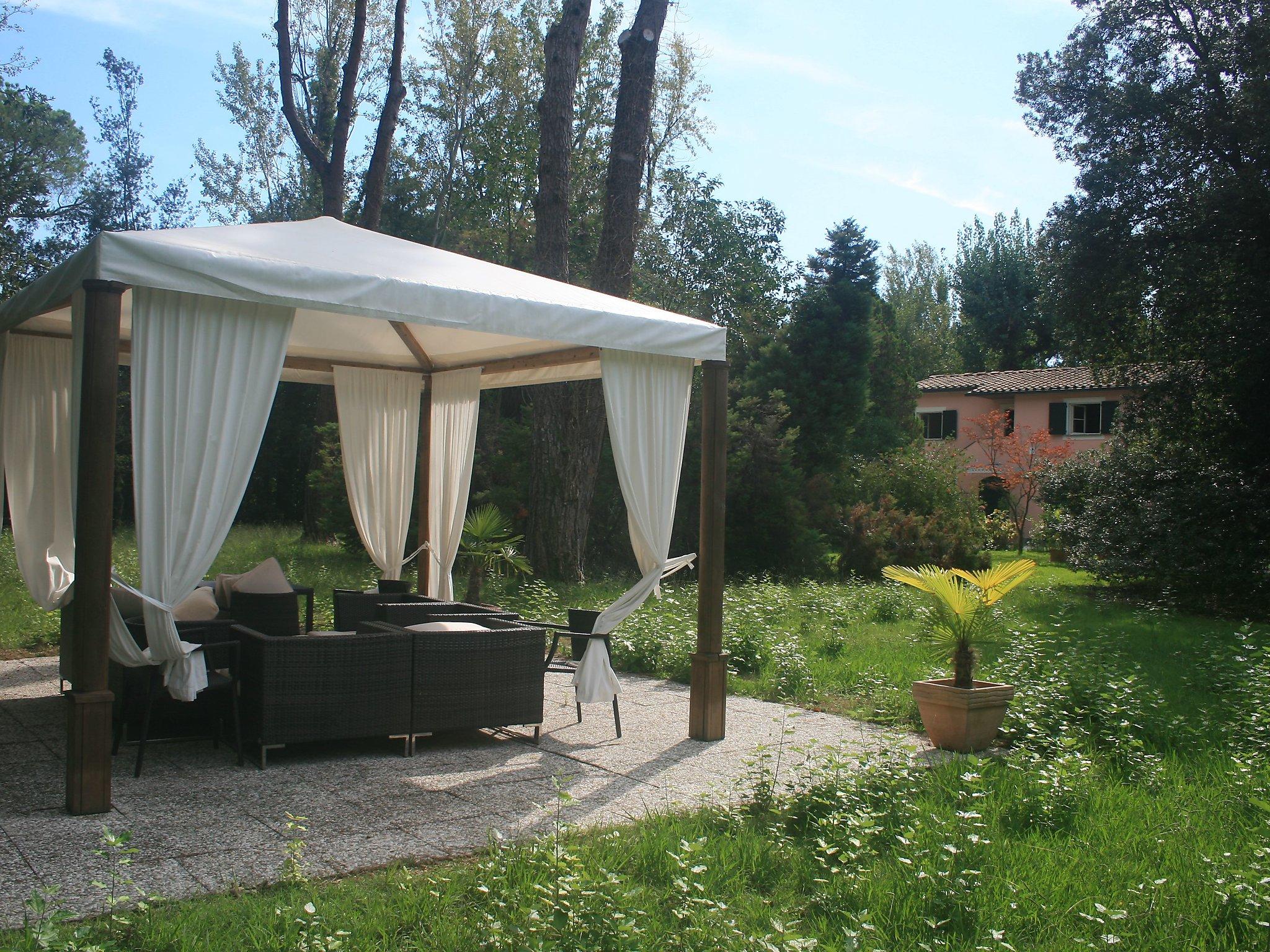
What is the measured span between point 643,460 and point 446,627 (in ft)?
4.65

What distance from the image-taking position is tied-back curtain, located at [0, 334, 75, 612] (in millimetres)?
5941

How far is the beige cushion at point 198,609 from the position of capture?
580cm

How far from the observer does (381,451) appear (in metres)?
8.27

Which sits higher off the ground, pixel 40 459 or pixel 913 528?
pixel 40 459

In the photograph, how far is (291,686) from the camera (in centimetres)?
490

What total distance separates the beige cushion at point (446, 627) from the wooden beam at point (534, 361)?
170cm

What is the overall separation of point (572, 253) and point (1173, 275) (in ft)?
43.2

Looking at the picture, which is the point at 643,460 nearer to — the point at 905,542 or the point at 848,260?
the point at 905,542

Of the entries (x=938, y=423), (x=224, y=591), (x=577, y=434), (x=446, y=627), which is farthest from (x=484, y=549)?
(x=938, y=423)

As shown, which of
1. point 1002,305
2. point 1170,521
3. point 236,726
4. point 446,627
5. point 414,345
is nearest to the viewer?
point 236,726

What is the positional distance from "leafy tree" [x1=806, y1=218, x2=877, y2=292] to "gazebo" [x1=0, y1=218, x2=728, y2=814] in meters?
16.3

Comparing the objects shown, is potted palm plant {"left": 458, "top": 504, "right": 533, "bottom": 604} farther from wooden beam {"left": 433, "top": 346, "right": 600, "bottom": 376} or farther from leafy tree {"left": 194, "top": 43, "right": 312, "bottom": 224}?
leafy tree {"left": 194, "top": 43, "right": 312, "bottom": 224}

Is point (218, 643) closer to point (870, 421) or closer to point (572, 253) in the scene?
point (572, 253)

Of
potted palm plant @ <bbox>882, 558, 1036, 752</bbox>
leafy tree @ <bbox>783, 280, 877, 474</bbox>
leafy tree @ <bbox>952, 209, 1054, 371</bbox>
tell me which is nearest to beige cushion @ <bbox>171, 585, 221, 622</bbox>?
potted palm plant @ <bbox>882, 558, 1036, 752</bbox>
